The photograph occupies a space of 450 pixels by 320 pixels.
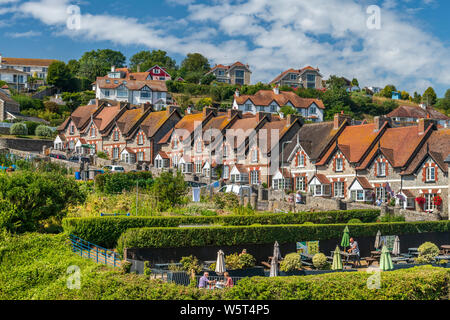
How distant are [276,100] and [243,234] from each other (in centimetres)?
7777

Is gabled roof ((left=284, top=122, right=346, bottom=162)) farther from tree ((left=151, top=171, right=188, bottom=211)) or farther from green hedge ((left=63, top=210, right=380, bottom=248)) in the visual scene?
tree ((left=151, top=171, right=188, bottom=211))

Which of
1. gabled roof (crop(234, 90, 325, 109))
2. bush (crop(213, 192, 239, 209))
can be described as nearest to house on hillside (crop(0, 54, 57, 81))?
gabled roof (crop(234, 90, 325, 109))

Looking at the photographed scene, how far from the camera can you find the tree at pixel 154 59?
6064 inches

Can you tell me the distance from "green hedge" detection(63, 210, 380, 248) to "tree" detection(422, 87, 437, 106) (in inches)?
4585

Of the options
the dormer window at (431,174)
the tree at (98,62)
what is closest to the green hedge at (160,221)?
the dormer window at (431,174)

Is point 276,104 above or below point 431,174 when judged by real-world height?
above

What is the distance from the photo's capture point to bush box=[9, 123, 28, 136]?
82.0 m

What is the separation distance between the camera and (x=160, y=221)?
3219 centimetres

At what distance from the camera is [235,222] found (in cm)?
3566

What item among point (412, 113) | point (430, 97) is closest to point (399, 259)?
point (412, 113)

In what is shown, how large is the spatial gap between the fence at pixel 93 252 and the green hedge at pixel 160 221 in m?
0.44

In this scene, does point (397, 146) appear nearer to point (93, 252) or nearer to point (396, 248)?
point (396, 248)

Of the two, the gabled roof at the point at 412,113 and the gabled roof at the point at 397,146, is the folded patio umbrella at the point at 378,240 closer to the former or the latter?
the gabled roof at the point at 397,146

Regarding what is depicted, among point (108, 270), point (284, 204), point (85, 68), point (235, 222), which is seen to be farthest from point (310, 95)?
point (108, 270)
